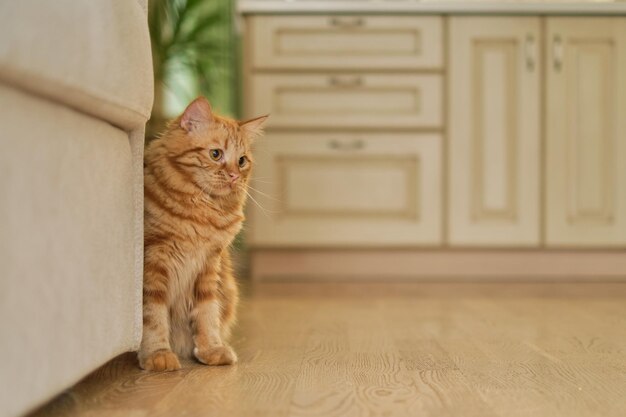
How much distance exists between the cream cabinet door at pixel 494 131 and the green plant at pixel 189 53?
112cm

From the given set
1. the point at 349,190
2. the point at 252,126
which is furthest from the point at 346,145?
the point at 252,126

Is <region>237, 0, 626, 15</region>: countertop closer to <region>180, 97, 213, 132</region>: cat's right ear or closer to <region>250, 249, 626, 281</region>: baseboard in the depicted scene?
<region>250, 249, 626, 281</region>: baseboard

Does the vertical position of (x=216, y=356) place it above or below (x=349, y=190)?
below

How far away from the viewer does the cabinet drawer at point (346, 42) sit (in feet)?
9.27

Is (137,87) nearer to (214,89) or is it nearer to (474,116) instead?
(474,116)

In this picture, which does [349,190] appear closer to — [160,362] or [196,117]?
[196,117]

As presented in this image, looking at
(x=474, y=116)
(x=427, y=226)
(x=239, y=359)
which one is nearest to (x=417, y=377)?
(x=239, y=359)

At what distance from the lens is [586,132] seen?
2855mm

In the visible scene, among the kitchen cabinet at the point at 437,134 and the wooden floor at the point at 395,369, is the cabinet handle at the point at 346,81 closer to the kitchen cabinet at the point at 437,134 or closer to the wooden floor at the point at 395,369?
the kitchen cabinet at the point at 437,134

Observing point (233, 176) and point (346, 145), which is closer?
point (233, 176)

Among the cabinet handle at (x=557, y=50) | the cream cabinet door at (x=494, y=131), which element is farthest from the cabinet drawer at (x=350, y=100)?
the cabinet handle at (x=557, y=50)

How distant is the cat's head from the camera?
1.39 meters

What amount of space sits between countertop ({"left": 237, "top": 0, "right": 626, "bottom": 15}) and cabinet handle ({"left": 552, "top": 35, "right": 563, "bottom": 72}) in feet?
0.37

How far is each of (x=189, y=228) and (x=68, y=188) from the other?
411 millimetres
